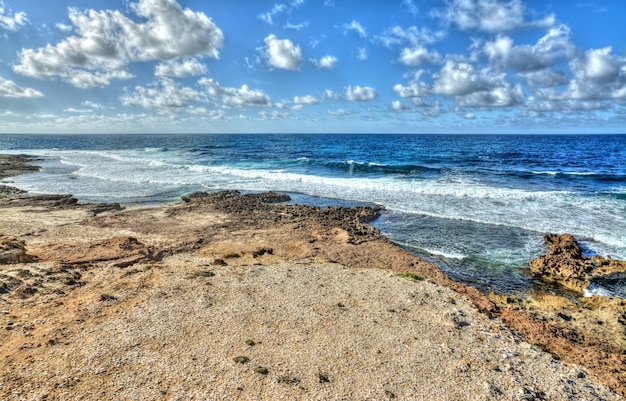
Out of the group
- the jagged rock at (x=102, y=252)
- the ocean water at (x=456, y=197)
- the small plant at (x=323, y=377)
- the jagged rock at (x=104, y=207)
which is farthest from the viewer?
the jagged rock at (x=104, y=207)

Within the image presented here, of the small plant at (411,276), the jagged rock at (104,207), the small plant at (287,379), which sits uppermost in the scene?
the jagged rock at (104,207)

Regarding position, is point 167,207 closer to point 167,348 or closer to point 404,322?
point 167,348

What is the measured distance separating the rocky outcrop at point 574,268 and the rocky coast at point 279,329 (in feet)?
0.54

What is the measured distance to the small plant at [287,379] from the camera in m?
5.63

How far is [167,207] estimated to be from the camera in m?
18.9

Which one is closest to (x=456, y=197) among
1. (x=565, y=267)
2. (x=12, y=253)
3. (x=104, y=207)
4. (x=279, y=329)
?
(x=565, y=267)

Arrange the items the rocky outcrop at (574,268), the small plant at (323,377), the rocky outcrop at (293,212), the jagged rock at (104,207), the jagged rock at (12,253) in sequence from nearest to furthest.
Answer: the small plant at (323,377) < the jagged rock at (12,253) < the rocky outcrop at (574,268) < the rocky outcrop at (293,212) < the jagged rock at (104,207)

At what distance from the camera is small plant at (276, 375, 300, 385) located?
18.5 ft

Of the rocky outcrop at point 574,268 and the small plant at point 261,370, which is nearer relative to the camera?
the small plant at point 261,370

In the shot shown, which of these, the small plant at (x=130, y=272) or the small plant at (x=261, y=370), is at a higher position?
the small plant at (x=130, y=272)

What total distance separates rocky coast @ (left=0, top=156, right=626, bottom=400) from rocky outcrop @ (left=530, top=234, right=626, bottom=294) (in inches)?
6.5

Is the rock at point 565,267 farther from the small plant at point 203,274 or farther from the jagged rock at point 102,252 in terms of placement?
the jagged rock at point 102,252

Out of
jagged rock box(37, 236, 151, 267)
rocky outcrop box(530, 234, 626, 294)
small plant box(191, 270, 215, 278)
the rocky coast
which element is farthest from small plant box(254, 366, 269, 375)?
rocky outcrop box(530, 234, 626, 294)

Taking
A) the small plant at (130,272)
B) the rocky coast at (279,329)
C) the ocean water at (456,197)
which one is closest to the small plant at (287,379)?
the rocky coast at (279,329)
